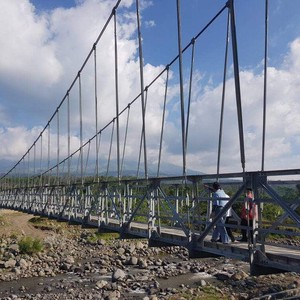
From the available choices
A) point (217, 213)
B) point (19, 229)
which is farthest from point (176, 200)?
point (19, 229)

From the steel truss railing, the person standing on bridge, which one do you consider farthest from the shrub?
the person standing on bridge

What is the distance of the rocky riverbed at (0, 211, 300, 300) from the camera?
1728cm

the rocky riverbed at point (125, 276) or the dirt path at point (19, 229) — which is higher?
the dirt path at point (19, 229)

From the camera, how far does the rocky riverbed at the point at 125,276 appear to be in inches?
680

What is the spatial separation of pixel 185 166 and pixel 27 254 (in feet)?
66.6

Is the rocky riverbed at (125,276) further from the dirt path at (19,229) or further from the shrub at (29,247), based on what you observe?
the dirt path at (19,229)

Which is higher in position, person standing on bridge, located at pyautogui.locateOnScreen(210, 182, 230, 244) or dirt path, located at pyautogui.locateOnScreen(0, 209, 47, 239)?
person standing on bridge, located at pyautogui.locateOnScreen(210, 182, 230, 244)

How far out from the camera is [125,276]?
2011cm

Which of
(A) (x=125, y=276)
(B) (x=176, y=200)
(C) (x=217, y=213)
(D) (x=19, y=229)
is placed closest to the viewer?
(C) (x=217, y=213)

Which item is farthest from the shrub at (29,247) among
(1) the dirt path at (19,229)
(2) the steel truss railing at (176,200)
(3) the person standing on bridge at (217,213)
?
(3) the person standing on bridge at (217,213)

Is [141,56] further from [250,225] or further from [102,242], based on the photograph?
[102,242]

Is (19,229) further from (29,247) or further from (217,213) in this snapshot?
(217,213)

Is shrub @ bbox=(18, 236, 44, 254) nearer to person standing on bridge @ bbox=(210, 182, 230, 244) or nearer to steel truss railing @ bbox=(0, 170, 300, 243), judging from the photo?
steel truss railing @ bbox=(0, 170, 300, 243)

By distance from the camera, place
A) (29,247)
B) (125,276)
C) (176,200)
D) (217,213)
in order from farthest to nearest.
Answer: (29,247) → (125,276) → (176,200) → (217,213)
